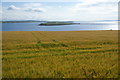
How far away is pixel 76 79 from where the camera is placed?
6.65m

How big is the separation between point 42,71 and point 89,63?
12.2 feet

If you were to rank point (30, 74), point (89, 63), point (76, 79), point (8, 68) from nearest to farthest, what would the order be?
point (76, 79) → point (30, 74) → point (8, 68) → point (89, 63)

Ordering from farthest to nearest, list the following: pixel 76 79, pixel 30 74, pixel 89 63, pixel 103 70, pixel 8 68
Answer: pixel 89 63 < pixel 8 68 < pixel 103 70 < pixel 30 74 < pixel 76 79

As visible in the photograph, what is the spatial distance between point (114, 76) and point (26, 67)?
226 inches

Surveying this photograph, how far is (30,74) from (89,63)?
4.46m

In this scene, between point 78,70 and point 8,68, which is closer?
point 78,70

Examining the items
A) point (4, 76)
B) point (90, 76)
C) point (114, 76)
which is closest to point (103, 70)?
point (114, 76)

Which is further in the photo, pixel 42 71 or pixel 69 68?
pixel 69 68

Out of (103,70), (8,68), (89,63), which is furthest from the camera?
(89,63)

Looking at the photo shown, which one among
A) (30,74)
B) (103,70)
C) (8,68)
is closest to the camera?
(30,74)

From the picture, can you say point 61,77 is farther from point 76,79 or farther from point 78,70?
point 78,70

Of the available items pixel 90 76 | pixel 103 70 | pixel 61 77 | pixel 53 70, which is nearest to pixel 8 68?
pixel 53 70

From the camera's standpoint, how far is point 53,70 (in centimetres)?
764

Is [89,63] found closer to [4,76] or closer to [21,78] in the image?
[21,78]
